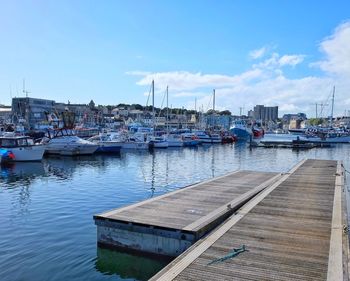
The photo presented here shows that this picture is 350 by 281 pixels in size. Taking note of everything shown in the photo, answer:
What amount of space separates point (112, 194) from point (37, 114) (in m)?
109

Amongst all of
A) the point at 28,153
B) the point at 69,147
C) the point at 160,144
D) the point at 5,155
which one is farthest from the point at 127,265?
the point at 160,144

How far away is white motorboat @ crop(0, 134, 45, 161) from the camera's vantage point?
4044 cm

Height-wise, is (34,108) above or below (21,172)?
above

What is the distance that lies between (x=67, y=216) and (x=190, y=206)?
20.6 ft

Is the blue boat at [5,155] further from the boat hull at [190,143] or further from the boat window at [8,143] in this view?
the boat hull at [190,143]

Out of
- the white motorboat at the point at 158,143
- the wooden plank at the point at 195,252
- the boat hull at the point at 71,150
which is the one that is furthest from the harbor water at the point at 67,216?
the white motorboat at the point at 158,143

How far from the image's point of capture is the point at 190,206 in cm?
1499

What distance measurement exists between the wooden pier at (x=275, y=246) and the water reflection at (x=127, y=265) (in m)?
2.09

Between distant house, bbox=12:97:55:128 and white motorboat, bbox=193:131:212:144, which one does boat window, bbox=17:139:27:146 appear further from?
distant house, bbox=12:97:55:128

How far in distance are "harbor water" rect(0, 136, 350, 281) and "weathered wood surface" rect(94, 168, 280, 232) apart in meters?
1.28

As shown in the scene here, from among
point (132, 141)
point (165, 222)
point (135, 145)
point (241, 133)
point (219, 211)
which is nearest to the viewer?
point (165, 222)

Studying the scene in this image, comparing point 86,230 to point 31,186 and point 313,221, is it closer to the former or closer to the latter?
point 313,221

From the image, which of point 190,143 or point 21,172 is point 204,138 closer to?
point 190,143


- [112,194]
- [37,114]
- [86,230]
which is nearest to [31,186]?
[112,194]
